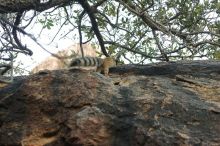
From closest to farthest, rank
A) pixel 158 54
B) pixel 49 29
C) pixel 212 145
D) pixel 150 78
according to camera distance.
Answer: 1. pixel 212 145
2. pixel 150 78
3. pixel 49 29
4. pixel 158 54

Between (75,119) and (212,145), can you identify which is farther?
(75,119)

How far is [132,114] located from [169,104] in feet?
1.10

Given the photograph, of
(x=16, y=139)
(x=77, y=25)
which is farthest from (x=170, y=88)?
(x=77, y=25)

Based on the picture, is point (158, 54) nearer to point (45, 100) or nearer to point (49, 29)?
point (49, 29)

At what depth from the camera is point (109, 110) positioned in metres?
4.08

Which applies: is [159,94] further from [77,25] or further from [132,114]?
[77,25]

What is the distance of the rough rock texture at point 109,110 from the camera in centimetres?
383

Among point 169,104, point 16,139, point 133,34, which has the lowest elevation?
point 16,139

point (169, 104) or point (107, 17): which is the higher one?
point (107, 17)

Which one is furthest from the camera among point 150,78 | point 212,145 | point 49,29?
point 49,29

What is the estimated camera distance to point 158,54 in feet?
26.3

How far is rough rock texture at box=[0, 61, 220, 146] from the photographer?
3.83 m

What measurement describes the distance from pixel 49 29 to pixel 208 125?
149 inches

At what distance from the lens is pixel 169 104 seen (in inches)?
162
